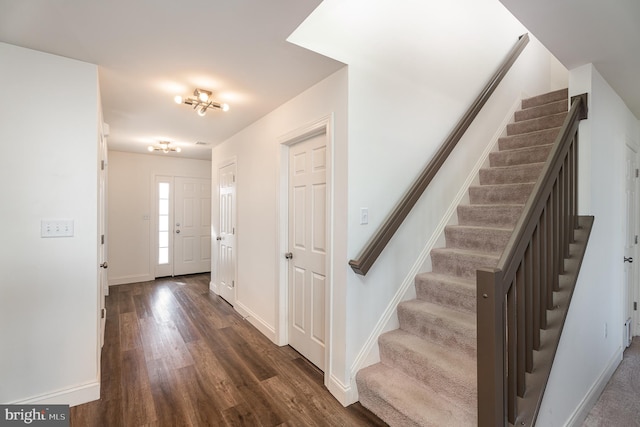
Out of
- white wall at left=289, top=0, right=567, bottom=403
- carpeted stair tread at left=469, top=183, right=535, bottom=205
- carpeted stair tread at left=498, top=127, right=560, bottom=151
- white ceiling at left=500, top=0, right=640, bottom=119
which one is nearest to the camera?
white ceiling at left=500, top=0, right=640, bottom=119

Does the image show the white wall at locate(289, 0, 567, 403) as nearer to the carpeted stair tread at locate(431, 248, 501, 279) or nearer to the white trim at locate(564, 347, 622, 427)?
the carpeted stair tread at locate(431, 248, 501, 279)

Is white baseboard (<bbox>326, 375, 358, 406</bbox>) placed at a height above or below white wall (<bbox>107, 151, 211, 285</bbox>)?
below

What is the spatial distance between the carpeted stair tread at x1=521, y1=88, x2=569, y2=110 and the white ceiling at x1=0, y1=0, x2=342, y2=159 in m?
2.76

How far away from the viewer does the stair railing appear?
1.09 metres

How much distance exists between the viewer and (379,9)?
2.13 m

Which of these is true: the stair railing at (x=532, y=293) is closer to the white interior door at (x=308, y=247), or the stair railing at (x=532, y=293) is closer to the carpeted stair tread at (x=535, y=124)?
the white interior door at (x=308, y=247)

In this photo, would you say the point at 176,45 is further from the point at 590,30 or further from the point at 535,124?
the point at 535,124

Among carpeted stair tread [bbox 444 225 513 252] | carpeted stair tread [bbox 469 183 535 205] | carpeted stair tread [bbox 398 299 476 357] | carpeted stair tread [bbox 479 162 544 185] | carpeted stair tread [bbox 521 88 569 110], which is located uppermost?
carpeted stair tread [bbox 521 88 569 110]

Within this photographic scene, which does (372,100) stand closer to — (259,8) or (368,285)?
(259,8)

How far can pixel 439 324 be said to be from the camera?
6.52 ft

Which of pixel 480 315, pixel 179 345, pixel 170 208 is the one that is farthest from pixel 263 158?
pixel 170 208

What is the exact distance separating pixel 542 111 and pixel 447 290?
2479mm

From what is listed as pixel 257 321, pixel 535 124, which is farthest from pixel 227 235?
pixel 535 124

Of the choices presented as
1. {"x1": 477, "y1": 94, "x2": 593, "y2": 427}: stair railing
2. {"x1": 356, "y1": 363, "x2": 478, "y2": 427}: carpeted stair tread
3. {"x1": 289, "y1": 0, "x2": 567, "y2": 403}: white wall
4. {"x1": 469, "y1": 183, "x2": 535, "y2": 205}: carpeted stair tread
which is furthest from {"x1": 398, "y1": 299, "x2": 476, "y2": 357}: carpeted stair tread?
{"x1": 469, "y1": 183, "x2": 535, "y2": 205}: carpeted stair tread
